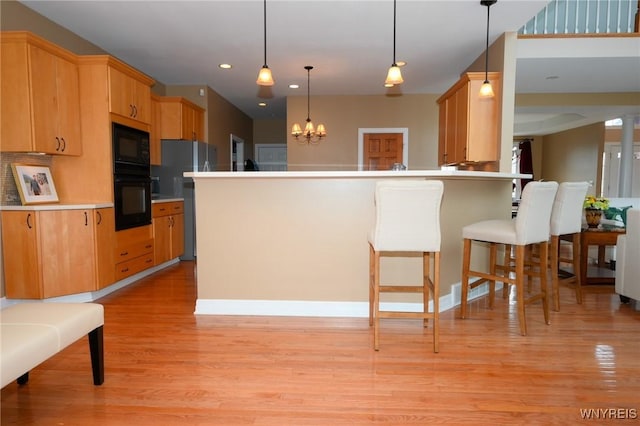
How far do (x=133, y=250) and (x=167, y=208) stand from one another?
0.92 metres

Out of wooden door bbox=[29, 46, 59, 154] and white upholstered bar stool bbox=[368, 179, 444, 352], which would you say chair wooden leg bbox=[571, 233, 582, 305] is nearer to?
white upholstered bar stool bbox=[368, 179, 444, 352]

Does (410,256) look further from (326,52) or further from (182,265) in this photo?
(182,265)

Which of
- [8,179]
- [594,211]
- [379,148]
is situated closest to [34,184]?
[8,179]

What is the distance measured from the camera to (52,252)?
3062 mm

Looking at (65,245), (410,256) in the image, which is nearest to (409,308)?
(410,256)

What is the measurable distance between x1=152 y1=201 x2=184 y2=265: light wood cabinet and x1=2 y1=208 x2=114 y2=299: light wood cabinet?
1034 millimetres

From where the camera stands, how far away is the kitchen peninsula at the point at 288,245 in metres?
2.92

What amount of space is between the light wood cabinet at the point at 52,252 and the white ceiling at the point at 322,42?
6.10 feet

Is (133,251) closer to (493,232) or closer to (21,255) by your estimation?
(21,255)

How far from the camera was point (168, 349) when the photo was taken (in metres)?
2.36

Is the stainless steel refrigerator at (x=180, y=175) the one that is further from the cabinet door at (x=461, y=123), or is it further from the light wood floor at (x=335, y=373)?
the cabinet door at (x=461, y=123)

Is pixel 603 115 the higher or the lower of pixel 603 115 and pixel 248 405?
the higher

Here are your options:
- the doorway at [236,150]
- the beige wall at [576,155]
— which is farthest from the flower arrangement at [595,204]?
the beige wall at [576,155]

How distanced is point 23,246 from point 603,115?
9.31m
